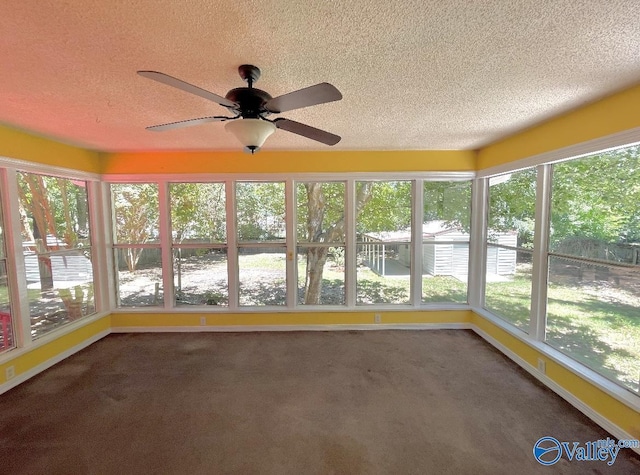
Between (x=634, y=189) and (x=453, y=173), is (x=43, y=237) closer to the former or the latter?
(x=453, y=173)

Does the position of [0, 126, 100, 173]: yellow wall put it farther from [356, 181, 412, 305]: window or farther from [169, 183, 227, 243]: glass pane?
[356, 181, 412, 305]: window

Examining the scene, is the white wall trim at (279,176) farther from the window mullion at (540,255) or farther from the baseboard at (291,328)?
the baseboard at (291,328)

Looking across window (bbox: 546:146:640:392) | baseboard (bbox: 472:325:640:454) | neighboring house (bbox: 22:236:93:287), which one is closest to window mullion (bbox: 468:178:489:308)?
baseboard (bbox: 472:325:640:454)

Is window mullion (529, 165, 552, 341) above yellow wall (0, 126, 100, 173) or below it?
below

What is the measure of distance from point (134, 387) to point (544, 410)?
3.78m

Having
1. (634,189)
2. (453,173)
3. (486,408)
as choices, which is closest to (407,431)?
(486,408)

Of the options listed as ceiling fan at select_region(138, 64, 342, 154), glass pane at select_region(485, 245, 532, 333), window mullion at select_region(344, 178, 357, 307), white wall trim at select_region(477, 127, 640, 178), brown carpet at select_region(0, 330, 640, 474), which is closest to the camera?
ceiling fan at select_region(138, 64, 342, 154)

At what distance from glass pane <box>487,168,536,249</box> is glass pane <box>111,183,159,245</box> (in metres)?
4.75

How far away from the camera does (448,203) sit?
3920 mm

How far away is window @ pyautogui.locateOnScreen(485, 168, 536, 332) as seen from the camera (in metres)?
3.00

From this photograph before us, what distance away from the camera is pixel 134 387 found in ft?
8.63

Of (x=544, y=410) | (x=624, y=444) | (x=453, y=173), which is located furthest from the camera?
(x=453, y=173)

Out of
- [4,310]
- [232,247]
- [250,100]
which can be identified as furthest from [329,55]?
[4,310]

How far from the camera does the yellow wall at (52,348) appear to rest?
2.71 m
